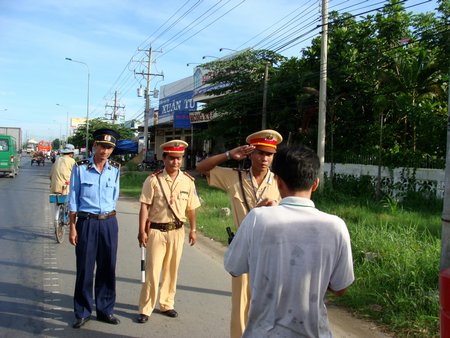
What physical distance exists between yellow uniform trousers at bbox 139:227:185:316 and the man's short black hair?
2.60 m

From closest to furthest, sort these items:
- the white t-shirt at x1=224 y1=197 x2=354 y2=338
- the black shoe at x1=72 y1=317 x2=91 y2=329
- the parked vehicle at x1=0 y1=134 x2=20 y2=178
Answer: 1. the white t-shirt at x1=224 y1=197 x2=354 y2=338
2. the black shoe at x1=72 y1=317 x2=91 y2=329
3. the parked vehicle at x1=0 y1=134 x2=20 y2=178

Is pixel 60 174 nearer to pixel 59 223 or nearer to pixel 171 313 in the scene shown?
pixel 59 223

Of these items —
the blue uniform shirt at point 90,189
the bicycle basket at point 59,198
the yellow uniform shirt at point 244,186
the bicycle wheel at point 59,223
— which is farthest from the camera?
the bicycle basket at point 59,198

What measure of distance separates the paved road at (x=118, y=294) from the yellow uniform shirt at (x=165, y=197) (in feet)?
3.39

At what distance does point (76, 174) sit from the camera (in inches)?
173

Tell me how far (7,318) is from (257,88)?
17.7 meters

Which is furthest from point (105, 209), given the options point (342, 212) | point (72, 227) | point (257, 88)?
point (257, 88)

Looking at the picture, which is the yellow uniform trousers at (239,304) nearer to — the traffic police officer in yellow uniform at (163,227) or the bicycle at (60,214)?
the traffic police officer in yellow uniform at (163,227)

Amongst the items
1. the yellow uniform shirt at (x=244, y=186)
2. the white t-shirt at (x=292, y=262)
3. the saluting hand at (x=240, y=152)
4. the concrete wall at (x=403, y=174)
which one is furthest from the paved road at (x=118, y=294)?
the concrete wall at (x=403, y=174)

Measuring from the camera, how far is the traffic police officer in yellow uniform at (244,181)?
330 cm

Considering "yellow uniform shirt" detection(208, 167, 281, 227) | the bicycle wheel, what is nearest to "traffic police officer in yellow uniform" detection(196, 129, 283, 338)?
"yellow uniform shirt" detection(208, 167, 281, 227)

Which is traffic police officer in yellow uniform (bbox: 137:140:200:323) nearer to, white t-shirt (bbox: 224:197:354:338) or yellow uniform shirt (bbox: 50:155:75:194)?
white t-shirt (bbox: 224:197:354:338)

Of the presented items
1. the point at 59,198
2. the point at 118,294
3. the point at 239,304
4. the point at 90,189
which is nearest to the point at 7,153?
the point at 59,198

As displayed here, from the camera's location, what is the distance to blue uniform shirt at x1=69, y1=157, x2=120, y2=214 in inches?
171
